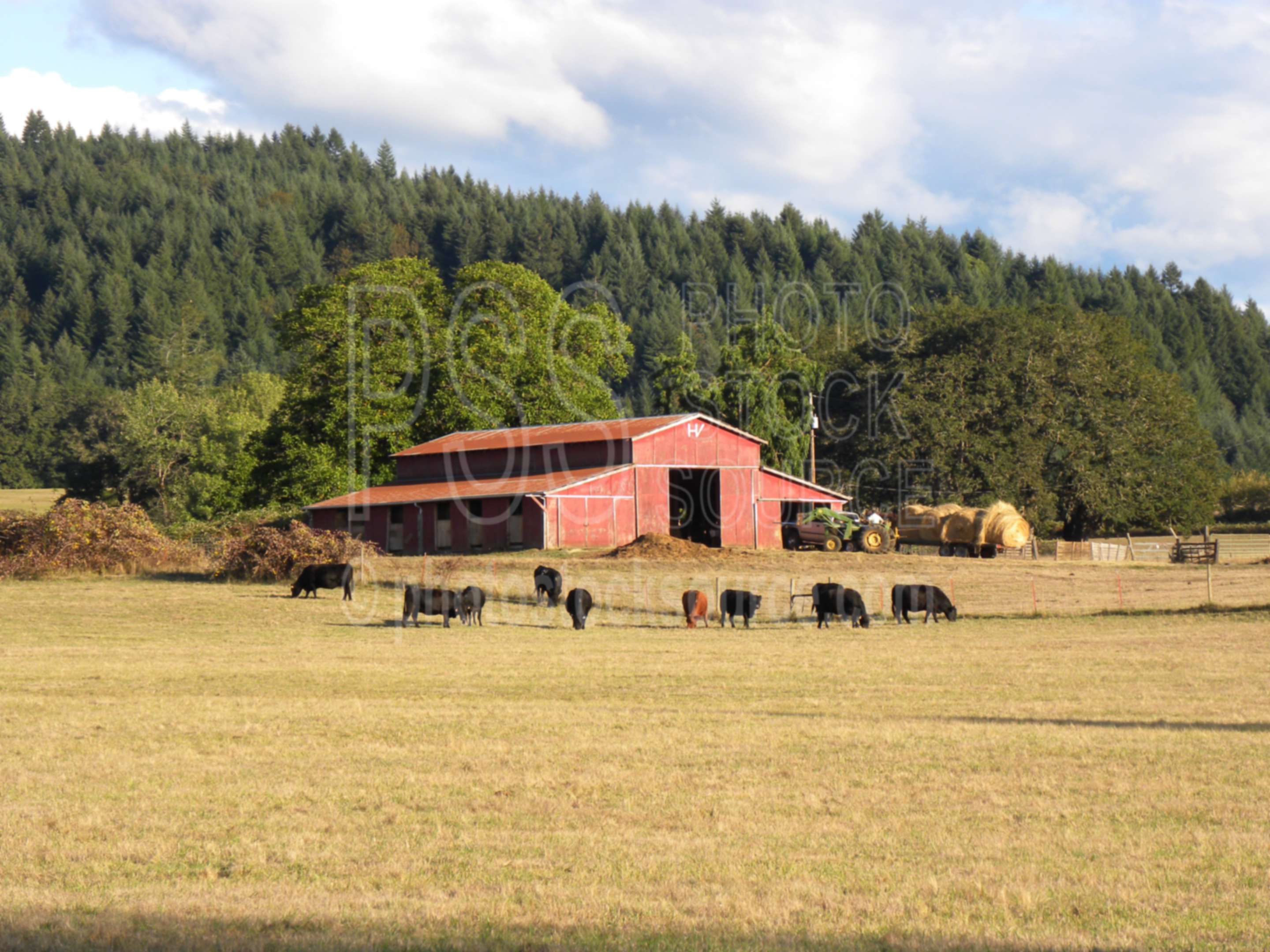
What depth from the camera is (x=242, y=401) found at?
115500mm

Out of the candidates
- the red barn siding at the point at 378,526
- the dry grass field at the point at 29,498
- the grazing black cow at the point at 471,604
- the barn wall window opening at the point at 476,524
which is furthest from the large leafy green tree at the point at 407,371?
the dry grass field at the point at 29,498

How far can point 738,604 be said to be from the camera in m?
32.4

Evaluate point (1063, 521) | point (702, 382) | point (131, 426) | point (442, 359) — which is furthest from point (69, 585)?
point (1063, 521)

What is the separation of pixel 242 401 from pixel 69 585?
7946 cm

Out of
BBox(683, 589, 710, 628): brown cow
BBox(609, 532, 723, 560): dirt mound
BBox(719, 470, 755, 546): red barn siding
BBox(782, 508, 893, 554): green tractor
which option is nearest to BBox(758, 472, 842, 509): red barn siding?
BBox(719, 470, 755, 546): red barn siding

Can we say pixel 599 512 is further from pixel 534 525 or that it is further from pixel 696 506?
pixel 696 506

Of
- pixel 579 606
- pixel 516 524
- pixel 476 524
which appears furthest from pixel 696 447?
pixel 579 606

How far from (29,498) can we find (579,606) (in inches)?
3883

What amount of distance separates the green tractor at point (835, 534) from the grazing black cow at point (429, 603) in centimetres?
2969

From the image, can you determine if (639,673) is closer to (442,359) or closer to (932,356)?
(442,359)

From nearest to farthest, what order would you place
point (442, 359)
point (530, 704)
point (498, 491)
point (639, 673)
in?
1. point (530, 704)
2. point (639, 673)
3. point (498, 491)
4. point (442, 359)

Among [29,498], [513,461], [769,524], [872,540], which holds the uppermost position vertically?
[29,498]

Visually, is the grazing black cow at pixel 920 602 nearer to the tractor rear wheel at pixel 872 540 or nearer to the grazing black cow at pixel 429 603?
the grazing black cow at pixel 429 603

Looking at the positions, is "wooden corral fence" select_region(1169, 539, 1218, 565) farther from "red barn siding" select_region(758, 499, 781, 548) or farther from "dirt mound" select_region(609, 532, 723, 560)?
"dirt mound" select_region(609, 532, 723, 560)
